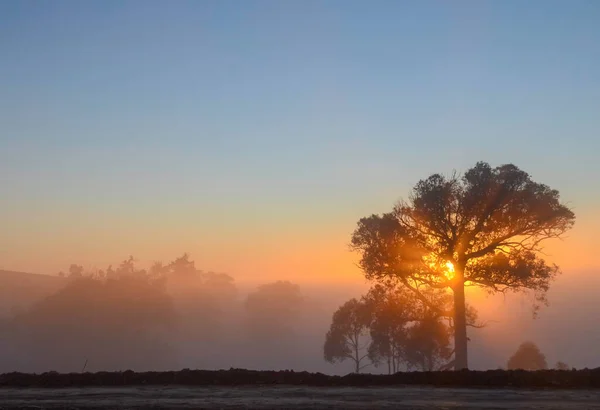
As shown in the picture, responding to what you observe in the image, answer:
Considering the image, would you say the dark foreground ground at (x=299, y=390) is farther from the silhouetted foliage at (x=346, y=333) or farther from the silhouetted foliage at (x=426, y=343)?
the silhouetted foliage at (x=346, y=333)

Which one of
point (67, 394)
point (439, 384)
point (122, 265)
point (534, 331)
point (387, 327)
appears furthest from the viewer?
point (534, 331)

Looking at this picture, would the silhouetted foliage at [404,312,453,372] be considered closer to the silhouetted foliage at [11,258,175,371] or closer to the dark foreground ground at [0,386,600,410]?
the dark foreground ground at [0,386,600,410]

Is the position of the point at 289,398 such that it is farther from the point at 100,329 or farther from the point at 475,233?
the point at 100,329

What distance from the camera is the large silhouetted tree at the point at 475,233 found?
2788 cm

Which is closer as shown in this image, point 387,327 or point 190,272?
point 387,327

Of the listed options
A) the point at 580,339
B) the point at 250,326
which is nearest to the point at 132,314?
the point at 250,326

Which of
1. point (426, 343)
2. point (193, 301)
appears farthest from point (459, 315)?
point (193, 301)

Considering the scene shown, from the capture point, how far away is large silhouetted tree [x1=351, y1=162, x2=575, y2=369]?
1097 inches

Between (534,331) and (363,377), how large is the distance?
16594 cm

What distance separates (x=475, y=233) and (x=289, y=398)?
1677 cm

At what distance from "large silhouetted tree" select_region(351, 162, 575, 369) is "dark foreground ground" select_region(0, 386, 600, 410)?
13.1 m

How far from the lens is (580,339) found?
151000 millimetres

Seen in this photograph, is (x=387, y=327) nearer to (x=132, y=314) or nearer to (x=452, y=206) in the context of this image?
(x=452, y=206)

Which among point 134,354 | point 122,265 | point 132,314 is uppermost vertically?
point 122,265
